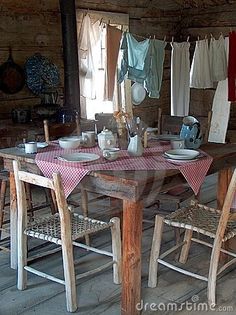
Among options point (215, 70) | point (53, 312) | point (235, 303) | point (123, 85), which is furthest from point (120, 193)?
point (123, 85)

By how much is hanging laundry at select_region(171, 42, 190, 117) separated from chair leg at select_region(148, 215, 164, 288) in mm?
3038

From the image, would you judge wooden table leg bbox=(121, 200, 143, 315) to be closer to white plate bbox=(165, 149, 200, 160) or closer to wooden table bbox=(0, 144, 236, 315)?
wooden table bbox=(0, 144, 236, 315)

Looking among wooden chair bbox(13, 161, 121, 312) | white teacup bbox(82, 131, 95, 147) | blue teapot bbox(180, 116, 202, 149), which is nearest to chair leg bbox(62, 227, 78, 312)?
wooden chair bbox(13, 161, 121, 312)

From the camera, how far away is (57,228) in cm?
236

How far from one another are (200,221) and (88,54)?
10.0 ft

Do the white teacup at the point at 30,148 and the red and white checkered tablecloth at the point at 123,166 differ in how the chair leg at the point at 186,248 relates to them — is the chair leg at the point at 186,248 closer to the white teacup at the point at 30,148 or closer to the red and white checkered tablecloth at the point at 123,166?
the red and white checkered tablecloth at the point at 123,166

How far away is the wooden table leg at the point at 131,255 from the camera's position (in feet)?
6.79

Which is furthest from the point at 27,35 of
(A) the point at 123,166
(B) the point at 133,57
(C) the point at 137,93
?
(A) the point at 123,166

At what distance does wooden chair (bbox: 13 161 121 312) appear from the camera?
2.13 meters

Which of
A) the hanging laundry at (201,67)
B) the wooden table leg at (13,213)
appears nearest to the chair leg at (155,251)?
the wooden table leg at (13,213)

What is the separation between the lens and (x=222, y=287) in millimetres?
2479

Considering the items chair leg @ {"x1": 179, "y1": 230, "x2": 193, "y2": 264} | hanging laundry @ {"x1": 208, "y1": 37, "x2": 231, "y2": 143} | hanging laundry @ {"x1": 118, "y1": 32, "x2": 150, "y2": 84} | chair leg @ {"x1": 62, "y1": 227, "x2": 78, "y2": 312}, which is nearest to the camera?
chair leg @ {"x1": 62, "y1": 227, "x2": 78, "y2": 312}

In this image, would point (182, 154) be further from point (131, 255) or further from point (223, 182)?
point (131, 255)

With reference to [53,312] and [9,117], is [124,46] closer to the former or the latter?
[9,117]
